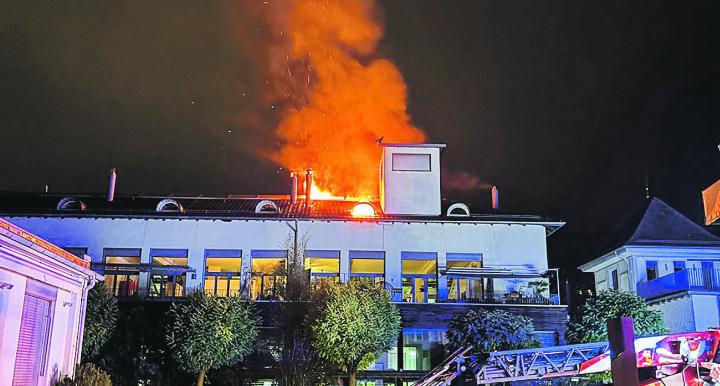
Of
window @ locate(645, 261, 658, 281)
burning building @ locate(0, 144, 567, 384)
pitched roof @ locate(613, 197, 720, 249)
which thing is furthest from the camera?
pitched roof @ locate(613, 197, 720, 249)

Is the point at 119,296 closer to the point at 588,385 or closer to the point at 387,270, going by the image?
the point at 387,270

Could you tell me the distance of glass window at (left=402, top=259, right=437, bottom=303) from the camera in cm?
3519

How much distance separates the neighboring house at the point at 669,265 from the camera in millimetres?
32344

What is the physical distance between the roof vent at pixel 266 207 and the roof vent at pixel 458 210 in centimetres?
925

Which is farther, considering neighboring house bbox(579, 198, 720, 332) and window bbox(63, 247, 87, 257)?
window bbox(63, 247, 87, 257)

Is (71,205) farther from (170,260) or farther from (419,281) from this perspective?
(419,281)

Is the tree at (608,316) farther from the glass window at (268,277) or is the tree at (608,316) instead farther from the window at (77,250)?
the window at (77,250)

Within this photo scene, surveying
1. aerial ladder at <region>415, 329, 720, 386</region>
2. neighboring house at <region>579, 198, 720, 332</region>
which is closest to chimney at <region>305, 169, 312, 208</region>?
neighboring house at <region>579, 198, 720, 332</region>

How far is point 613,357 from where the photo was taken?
Result: 935 cm

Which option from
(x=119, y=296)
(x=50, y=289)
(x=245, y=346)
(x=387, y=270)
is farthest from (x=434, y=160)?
(x=50, y=289)

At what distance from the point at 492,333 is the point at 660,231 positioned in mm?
20696

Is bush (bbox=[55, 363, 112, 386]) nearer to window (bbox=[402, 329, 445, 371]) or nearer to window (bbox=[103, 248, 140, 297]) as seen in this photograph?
window (bbox=[103, 248, 140, 297])

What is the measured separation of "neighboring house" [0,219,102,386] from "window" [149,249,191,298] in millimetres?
11669

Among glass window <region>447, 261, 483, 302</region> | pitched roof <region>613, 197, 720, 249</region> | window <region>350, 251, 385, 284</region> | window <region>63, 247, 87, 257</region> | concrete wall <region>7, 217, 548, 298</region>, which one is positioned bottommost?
glass window <region>447, 261, 483, 302</region>
